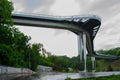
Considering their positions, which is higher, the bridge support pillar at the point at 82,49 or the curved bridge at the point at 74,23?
the curved bridge at the point at 74,23

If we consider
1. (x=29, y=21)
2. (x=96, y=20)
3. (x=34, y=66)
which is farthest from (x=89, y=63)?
(x=29, y=21)

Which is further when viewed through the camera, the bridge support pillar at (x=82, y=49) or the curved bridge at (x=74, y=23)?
the bridge support pillar at (x=82, y=49)

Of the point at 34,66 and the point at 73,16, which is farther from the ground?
the point at 73,16

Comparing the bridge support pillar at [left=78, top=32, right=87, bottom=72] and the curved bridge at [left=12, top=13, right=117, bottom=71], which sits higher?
the curved bridge at [left=12, top=13, right=117, bottom=71]

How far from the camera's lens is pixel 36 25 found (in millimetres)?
90000

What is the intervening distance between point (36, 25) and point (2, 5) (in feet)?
128

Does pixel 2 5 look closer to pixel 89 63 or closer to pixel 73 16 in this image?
pixel 73 16

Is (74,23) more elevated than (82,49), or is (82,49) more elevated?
(74,23)

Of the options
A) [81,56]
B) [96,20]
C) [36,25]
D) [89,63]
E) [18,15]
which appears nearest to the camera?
[18,15]

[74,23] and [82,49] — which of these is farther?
[82,49]

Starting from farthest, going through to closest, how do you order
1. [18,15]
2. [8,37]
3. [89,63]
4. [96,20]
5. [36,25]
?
[89,63]
[96,20]
[36,25]
[18,15]
[8,37]

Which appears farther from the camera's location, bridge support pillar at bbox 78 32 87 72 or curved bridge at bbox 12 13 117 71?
bridge support pillar at bbox 78 32 87 72

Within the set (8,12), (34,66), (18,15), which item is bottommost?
(34,66)

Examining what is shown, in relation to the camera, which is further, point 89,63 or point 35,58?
point 89,63
